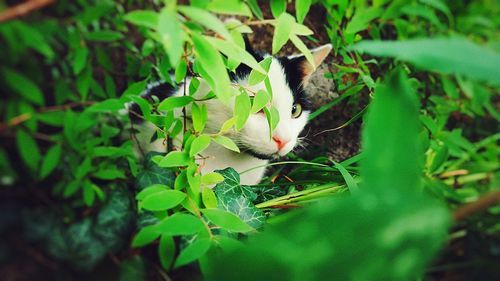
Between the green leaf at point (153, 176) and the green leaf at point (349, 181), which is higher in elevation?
the green leaf at point (153, 176)

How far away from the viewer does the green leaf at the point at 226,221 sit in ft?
1.82

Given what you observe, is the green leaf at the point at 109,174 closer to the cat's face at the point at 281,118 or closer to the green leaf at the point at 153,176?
the green leaf at the point at 153,176

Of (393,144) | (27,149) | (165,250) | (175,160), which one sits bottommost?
(165,250)

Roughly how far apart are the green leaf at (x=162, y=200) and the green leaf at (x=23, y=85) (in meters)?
0.20

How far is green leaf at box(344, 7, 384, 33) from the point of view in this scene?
923 millimetres

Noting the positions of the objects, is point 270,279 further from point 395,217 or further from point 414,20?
point 414,20

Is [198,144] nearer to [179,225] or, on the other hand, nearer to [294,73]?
[179,225]

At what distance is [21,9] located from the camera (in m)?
0.36

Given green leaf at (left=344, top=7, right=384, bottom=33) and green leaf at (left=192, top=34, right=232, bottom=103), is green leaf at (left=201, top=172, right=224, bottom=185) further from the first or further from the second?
green leaf at (left=344, top=7, right=384, bottom=33)

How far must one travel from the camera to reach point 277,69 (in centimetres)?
89

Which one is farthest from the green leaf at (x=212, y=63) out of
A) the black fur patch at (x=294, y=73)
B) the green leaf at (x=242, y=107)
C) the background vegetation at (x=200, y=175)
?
the black fur patch at (x=294, y=73)

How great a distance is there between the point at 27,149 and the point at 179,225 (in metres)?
0.21

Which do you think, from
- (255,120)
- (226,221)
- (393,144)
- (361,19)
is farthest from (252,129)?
(393,144)

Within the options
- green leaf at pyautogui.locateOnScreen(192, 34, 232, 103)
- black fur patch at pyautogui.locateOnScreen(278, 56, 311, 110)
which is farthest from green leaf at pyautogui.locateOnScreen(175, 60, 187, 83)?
black fur patch at pyautogui.locateOnScreen(278, 56, 311, 110)
